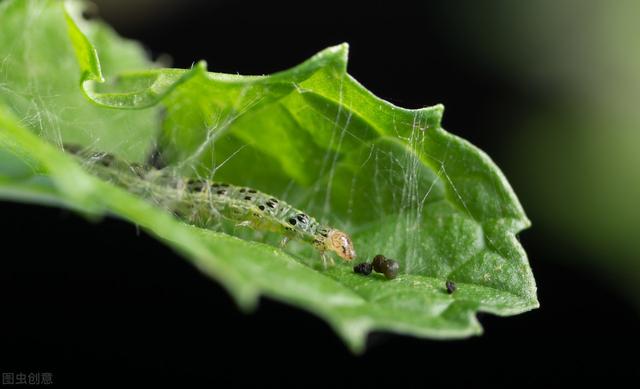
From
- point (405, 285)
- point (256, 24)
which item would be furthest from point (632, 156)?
point (405, 285)

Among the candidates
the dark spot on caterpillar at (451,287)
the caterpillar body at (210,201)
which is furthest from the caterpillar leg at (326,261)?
the dark spot on caterpillar at (451,287)

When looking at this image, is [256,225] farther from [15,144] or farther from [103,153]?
[15,144]

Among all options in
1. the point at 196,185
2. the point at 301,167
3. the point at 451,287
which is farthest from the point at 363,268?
A: the point at 196,185

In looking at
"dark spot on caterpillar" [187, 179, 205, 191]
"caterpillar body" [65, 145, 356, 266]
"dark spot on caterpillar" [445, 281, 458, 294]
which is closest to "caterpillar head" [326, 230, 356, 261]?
"caterpillar body" [65, 145, 356, 266]

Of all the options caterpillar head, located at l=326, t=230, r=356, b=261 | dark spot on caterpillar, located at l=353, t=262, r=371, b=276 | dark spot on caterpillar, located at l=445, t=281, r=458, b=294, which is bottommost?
dark spot on caterpillar, located at l=445, t=281, r=458, b=294

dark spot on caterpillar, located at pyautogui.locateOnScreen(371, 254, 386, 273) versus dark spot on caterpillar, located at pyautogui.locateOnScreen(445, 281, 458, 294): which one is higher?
dark spot on caterpillar, located at pyautogui.locateOnScreen(371, 254, 386, 273)

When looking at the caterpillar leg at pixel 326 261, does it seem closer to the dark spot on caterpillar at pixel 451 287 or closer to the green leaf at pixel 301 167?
the green leaf at pixel 301 167

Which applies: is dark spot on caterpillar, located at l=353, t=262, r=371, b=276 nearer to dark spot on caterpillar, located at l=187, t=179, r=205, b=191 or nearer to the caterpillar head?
the caterpillar head
